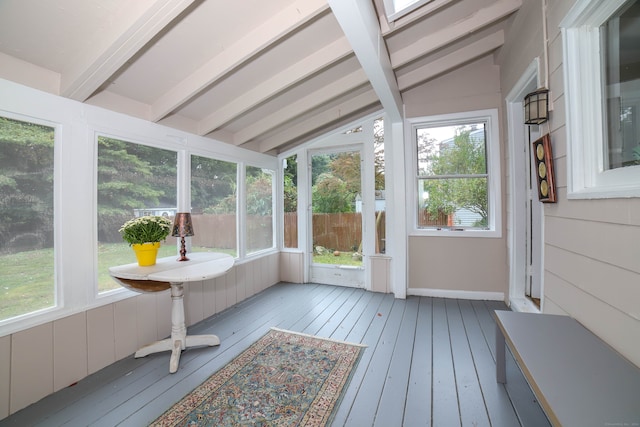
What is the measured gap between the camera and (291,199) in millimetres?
4441

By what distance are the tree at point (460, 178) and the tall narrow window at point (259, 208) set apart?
89.5 inches

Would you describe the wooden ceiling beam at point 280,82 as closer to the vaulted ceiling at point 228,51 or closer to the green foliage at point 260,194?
the vaulted ceiling at point 228,51

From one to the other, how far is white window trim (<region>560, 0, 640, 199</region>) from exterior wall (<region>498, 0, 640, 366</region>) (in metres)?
0.09

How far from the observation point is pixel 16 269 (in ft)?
5.56

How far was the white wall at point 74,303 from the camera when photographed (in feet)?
5.45

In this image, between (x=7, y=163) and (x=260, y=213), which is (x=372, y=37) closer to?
(x=7, y=163)

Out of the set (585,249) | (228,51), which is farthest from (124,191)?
(585,249)

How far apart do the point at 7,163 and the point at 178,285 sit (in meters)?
1.27

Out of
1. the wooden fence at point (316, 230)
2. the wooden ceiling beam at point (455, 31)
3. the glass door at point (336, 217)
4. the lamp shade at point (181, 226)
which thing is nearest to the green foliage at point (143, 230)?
the lamp shade at point (181, 226)

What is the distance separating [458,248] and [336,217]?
1.71 metres

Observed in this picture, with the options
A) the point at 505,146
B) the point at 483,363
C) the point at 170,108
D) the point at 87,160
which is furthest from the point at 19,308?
the point at 505,146

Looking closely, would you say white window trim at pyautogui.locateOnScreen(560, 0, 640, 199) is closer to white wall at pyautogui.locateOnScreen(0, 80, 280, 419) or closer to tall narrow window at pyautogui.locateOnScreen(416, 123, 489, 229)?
tall narrow window at pyautogui.locateOnScreen(416, 123, 489, 229)

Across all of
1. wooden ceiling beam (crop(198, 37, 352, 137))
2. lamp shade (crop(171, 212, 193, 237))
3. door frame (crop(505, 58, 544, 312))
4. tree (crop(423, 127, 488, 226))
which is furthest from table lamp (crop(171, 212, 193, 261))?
door frame (crop(505, 58, 544, 312))

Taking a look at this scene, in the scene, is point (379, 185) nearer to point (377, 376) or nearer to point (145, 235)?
point (377, 376)
